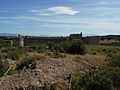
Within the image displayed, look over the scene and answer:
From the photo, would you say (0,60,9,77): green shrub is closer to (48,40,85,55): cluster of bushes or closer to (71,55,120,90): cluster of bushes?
(71,55,120,90): cluster of bushes

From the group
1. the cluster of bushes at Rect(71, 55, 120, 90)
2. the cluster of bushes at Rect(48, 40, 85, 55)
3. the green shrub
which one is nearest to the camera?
the cluster of bushes at Rect(71, 55, 120, 90)

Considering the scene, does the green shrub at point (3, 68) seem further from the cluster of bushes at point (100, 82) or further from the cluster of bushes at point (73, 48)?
the cluster of bushes at point (73, 48)

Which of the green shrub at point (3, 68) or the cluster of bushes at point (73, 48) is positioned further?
the cluster of bushes at point (73, 48)

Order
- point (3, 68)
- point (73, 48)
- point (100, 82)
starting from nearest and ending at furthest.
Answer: point (100, 82) < point (3, 68) < point (73, 48)

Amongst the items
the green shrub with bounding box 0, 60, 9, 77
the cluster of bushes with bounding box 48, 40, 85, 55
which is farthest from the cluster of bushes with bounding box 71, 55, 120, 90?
the cluster of bushes with bounding box 48, 40, 85, 55

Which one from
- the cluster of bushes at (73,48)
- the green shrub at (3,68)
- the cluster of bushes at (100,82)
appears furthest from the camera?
the cluster of bushes at (73,48)

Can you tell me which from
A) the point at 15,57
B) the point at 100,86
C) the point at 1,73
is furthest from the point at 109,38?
the point at 100,86

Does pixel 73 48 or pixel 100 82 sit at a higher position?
pixel 73 48

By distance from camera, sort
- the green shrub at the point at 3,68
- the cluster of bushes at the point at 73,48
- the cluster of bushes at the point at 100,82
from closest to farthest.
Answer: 1. the cluster of bushes at the point at 100,82
2. the green shrub at the point at 3,68
3. the cluster of bushes at the point at 73,48

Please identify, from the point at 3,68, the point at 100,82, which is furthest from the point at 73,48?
the point at 100,82

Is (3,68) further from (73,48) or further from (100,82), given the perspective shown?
(73,48)

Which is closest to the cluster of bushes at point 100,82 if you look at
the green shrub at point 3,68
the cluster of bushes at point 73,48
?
the green shrub at point 3,68

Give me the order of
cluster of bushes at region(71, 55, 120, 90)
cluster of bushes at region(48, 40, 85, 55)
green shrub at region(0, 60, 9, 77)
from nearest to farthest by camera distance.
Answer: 1. cluster of bushes at region(71, 55, 120, 90)
2. green shrub at region(0, 60, 9, 77)
3. cluster of bushes at region(48, 40, 85, 55)

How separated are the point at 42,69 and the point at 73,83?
5.79 metres
